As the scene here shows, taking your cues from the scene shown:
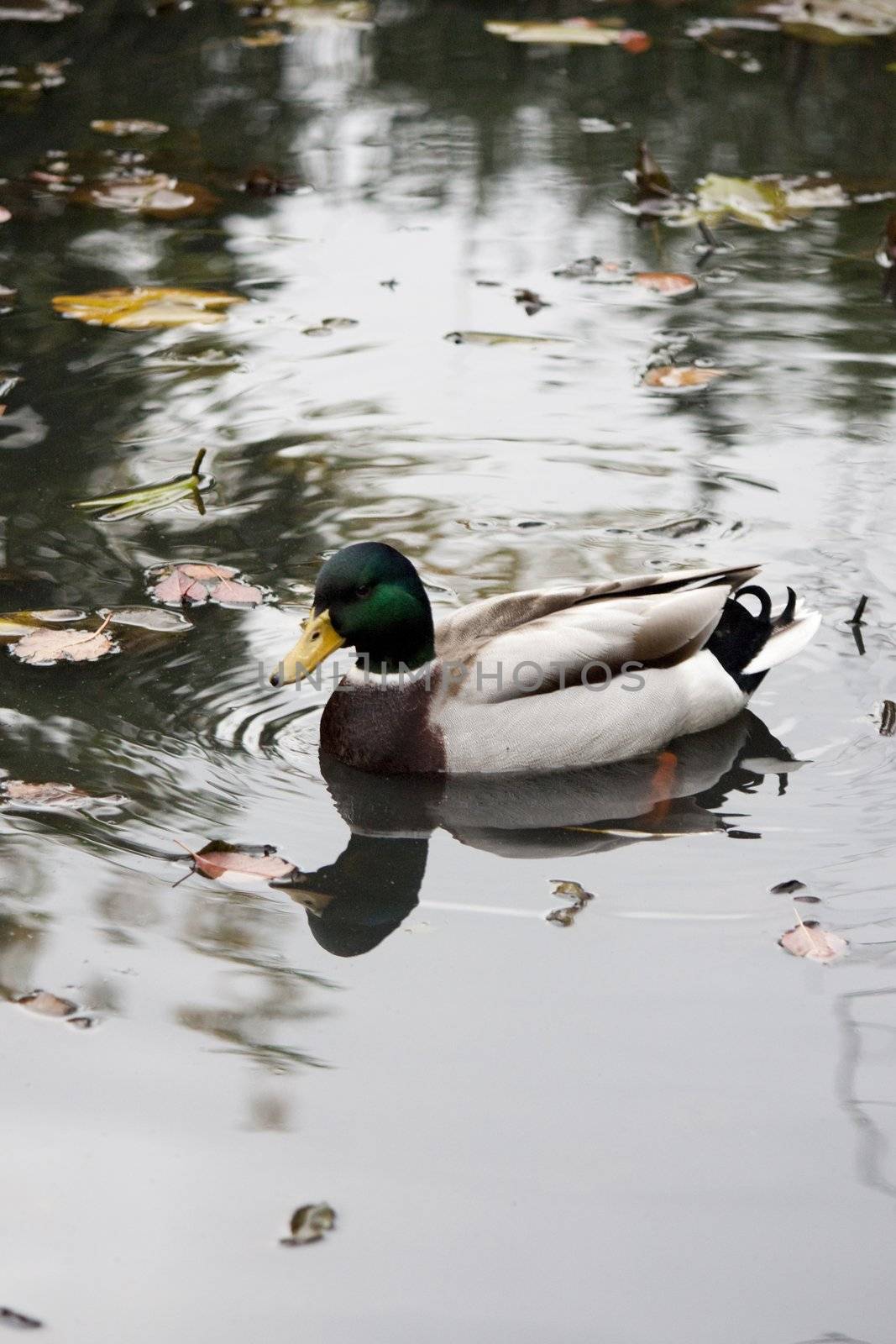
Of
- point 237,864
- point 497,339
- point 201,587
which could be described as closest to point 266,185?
point 497,339

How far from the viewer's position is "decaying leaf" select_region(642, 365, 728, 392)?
7.03m

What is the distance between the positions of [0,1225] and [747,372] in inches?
194

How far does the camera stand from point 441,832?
4.60 metres

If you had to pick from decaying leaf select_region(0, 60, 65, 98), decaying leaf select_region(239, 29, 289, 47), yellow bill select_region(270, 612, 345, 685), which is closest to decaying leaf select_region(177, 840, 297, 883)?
yellow bill select_region(270, 612, 345, 685)

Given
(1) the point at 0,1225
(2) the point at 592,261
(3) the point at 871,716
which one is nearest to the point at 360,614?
(3) the point at 871,716

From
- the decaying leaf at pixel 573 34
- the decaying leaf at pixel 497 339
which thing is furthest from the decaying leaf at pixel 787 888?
the decaying leaf at pixel 573 34

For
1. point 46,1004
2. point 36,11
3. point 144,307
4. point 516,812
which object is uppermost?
point 36,11

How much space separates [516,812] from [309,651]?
69cm

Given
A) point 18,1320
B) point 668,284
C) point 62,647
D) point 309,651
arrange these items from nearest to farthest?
point 18,1320, point 309,651, point 62,647, point 668,284

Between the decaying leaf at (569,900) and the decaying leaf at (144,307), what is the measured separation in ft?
13.1

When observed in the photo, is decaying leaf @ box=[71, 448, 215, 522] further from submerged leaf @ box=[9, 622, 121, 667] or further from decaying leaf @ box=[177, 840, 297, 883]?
decaying leaf @ box=[177, 840, 297, 883]

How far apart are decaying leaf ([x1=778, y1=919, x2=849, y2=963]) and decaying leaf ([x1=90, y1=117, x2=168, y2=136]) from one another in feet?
23.0

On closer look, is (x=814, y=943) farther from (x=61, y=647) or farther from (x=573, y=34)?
(x=573, y=34)

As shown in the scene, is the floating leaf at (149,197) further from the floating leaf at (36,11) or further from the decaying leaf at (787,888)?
the decaying leaf at (787,888)
